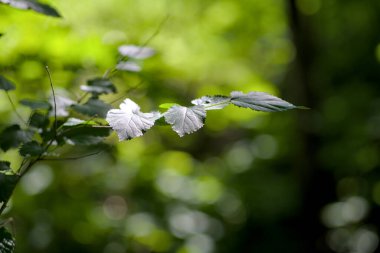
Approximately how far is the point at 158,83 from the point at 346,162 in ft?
3.52

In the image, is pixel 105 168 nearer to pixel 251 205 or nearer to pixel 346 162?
pixel 251 205

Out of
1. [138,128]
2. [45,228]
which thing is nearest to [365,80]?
[45,228]

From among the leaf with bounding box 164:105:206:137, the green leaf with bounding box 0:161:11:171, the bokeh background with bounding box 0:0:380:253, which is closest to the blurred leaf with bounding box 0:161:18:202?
the green leaf with bounding box 0:161:11:171

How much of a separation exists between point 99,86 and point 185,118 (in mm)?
299

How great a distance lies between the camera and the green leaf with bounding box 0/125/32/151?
0.74m

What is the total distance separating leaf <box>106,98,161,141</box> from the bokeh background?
3.22 ft

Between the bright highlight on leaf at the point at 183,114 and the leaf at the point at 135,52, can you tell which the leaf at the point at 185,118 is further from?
the leaf at the point at 135,52

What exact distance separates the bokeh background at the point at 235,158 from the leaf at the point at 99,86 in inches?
29.3

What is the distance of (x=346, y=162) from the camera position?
2.21 metres

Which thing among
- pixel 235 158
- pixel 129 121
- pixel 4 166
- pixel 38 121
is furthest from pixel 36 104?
pixel 235 158

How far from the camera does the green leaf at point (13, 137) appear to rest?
0.74 m

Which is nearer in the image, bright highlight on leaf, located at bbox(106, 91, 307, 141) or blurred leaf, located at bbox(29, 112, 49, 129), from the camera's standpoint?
bright highlight on leaf, located at bbox(106, 91, 307, 141)

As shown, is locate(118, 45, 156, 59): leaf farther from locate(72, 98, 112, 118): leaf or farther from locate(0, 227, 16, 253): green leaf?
locate(0, 227, 16, 253): green leaf

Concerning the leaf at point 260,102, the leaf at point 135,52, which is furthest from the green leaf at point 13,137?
the leaf at point 260,102
